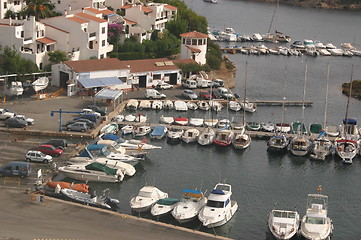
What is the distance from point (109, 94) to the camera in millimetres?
68188

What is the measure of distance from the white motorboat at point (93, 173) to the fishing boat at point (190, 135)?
10.8m

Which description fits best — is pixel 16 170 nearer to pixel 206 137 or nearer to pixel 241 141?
pixel 206 137

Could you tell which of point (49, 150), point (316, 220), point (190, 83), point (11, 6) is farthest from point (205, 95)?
point (316, 220)

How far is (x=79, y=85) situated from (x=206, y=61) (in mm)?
18511

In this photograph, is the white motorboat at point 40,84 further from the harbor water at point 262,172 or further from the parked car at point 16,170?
the parked car at point 16,170

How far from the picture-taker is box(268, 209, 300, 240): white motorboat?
4334 centimetres

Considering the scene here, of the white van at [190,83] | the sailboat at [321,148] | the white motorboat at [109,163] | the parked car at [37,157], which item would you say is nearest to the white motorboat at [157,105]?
Result: the white van at [190,83]

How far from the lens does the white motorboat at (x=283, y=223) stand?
142 ft

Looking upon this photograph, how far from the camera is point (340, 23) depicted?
150000 mm

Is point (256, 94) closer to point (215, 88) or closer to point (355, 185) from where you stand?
point (215, 88)

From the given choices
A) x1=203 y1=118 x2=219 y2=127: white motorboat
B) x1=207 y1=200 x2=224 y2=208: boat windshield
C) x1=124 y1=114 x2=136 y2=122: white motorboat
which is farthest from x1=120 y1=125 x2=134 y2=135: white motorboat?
x1=207 y1=200 x2=224 y2=208: boat windshield

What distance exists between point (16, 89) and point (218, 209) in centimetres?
2941

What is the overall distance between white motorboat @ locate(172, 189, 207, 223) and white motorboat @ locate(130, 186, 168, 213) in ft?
5.44

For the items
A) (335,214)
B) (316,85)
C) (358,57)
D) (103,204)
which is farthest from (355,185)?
(358,57)
